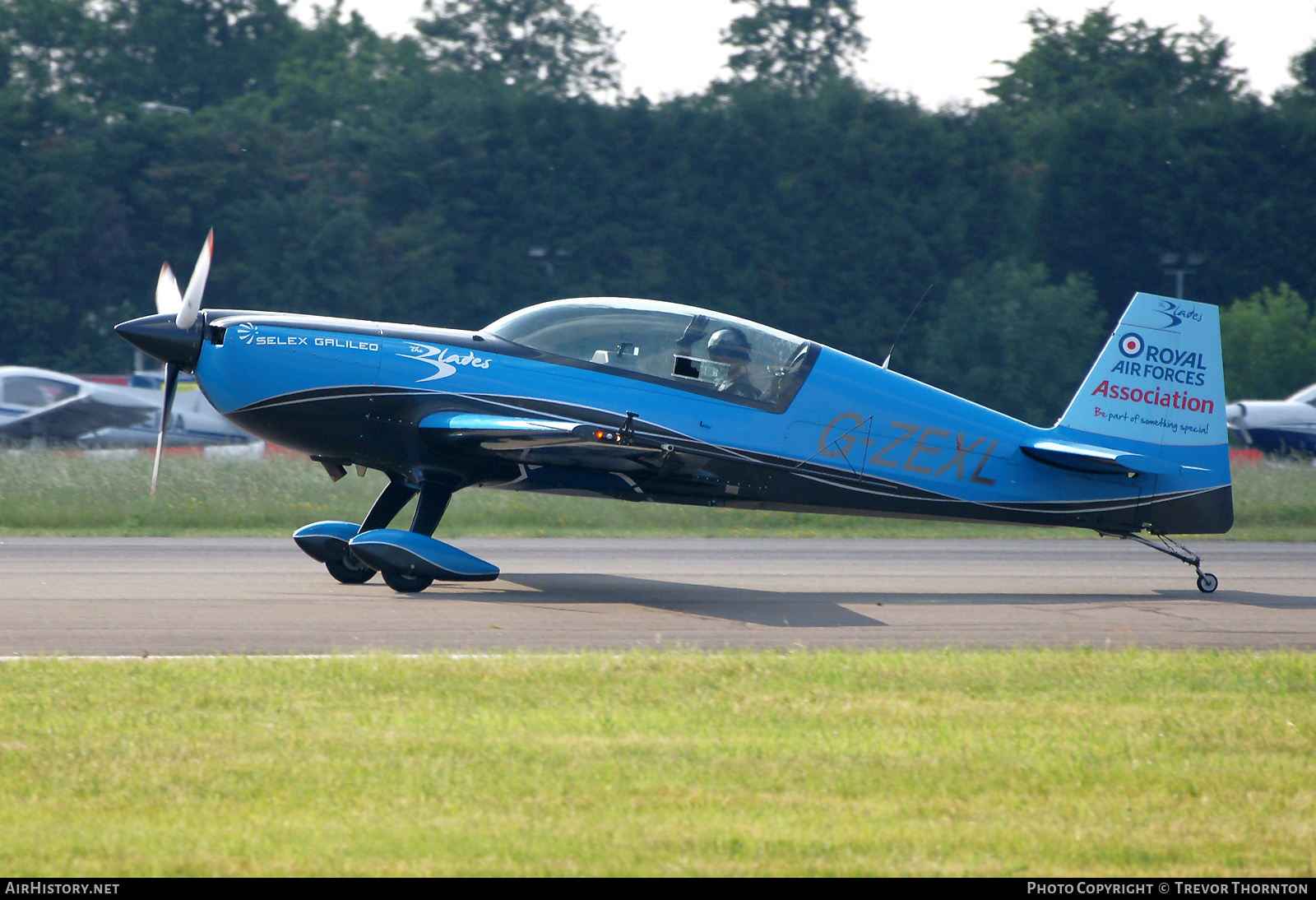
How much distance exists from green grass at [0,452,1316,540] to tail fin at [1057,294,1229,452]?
6.01m

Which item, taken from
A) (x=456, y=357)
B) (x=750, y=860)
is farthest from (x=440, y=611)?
(x=750, y=860)

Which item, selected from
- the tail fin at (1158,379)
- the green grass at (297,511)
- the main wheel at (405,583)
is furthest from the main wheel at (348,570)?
the tail fin at (1158,379)

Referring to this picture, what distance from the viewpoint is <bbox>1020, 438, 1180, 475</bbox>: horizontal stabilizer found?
1184cm

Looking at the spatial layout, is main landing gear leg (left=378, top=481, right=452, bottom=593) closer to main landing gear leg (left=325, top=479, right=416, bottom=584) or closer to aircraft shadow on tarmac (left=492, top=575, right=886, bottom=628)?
main landing gear leg (left=325, top=479, right=416, bottom=584)

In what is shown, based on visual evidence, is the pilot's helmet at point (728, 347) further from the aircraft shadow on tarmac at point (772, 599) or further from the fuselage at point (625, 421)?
the aircraft shadow on tarmac at point (772, 599)

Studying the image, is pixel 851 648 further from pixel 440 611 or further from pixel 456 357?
pixel 456 357

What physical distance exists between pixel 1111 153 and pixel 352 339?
4811 centimetres

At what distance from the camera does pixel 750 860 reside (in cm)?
452

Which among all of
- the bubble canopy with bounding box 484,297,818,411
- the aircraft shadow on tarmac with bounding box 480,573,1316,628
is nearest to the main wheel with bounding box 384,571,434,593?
the aircraft shadow on tarmac with bounding box 480,573,1316,628

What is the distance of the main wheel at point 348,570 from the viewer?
37.7ft

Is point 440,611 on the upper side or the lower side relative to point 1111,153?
lower

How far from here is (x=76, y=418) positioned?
96.0 ft

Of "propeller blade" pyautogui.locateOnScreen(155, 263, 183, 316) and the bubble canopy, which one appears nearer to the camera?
the bubble canopy

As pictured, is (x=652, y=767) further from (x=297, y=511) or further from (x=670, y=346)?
(x=297, y=511)
